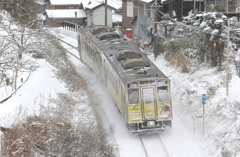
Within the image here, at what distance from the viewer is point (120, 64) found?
1944cm

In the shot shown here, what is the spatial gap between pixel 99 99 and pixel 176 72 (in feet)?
17.4

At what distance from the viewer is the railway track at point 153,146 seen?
1652 cm

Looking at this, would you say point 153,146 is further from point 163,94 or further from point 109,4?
A: point 109,4

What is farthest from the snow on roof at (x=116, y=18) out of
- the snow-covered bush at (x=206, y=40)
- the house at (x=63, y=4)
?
the snow-covered bush at (x=206, y=40)

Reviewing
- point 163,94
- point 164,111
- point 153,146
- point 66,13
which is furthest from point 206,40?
point 66,13

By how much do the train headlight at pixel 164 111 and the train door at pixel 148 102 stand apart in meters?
0.28

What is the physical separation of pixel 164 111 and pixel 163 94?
746 mm

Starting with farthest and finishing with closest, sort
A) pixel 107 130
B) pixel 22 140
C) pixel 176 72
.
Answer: pixel 176 72 → pixel 107 130 → pixel 22 140

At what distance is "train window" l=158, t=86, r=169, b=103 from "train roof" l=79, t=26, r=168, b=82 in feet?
1.58

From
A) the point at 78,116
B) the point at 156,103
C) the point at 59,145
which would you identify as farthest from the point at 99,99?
the point at 59,145

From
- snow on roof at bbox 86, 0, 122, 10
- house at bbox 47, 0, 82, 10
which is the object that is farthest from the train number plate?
house at bbox 47, 0, 82, 10

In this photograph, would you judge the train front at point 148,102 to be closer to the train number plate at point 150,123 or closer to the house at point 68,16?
the train number plate at point 150,123

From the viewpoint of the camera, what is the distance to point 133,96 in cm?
1714

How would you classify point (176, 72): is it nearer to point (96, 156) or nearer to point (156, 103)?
point (156, 103)
